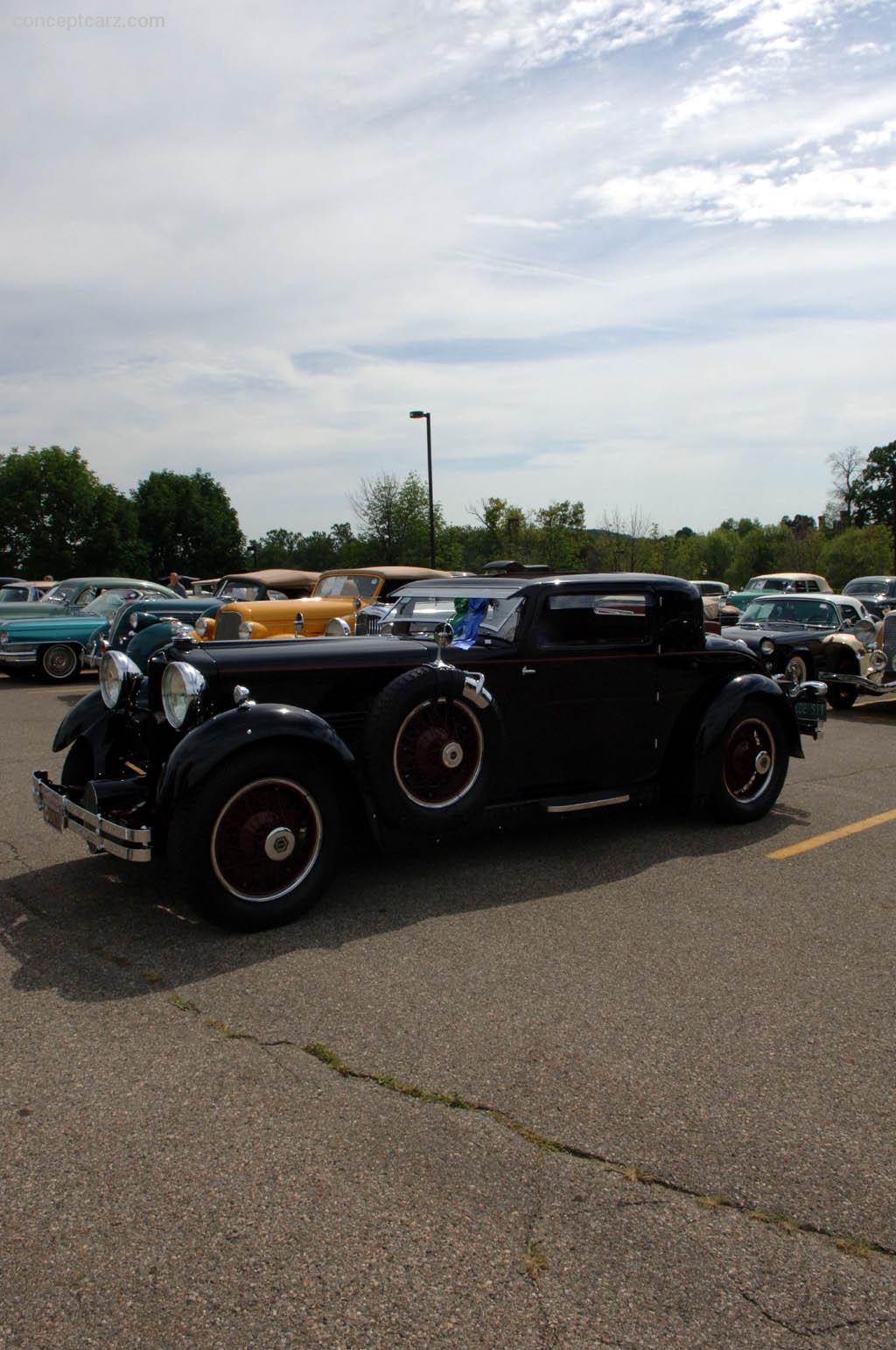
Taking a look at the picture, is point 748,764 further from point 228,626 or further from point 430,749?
point 228,626

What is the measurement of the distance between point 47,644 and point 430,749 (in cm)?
1208

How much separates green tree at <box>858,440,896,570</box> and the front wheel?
78596 mm

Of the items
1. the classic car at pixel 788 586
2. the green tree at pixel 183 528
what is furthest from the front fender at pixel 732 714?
the green tree at pixel 183 528

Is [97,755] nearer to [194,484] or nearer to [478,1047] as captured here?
[478,1047]

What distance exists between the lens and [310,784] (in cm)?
456

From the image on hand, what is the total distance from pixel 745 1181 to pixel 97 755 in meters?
4.04

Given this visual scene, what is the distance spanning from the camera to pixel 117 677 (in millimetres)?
5367

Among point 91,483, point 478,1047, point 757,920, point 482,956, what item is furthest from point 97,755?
point 91,483

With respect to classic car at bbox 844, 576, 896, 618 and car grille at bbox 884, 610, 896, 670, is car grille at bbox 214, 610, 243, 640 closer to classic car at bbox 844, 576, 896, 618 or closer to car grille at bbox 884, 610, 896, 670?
car grille at bbox 884, 610, 896, 670

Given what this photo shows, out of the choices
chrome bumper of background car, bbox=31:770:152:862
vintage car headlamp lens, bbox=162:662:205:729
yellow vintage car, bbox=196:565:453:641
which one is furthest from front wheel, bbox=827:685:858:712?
chrome bumper of background car, bbox=31:770:152:862

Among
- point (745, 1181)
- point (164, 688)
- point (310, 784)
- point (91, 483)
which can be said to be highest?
point (91, 483)

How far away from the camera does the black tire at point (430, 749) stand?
4855 mm

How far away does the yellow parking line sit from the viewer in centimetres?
582

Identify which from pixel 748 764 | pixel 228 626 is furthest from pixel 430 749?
pixel 228 626
